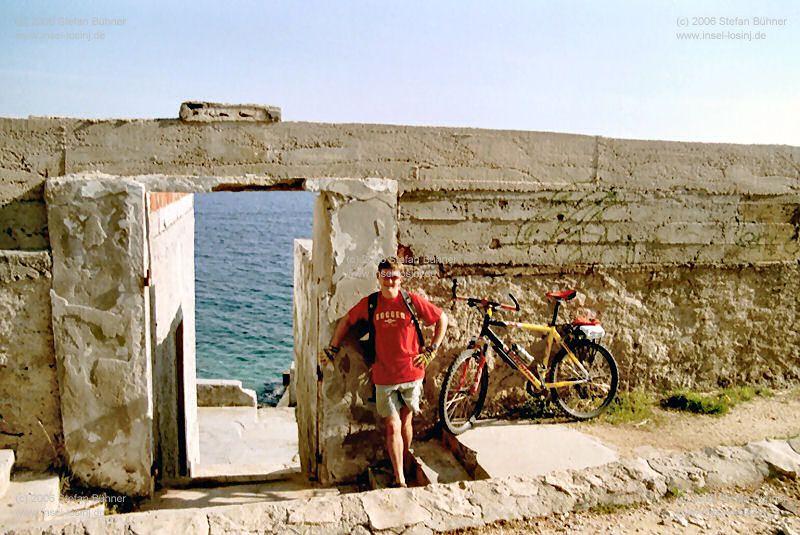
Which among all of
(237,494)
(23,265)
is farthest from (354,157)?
(237,494)

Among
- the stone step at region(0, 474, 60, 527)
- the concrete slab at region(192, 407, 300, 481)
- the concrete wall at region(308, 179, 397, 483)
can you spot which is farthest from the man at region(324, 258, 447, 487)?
the concrete slab at region(192, 407, 300, 481)

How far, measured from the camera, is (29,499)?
425cm

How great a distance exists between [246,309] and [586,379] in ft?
101

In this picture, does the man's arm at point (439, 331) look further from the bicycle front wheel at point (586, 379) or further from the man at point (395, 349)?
the bicycle front wheel at point (586, 379)

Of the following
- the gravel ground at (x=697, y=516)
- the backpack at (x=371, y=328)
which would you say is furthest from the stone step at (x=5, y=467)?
the gravel ground at (x=697, y=516)

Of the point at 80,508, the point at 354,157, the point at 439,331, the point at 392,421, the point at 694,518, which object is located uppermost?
the point at 354,157

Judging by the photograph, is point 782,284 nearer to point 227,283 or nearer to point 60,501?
point 60,501

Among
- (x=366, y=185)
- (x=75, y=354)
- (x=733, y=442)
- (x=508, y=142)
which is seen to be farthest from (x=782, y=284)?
(x=75, y=354)

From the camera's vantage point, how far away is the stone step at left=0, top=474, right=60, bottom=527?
13.3 ft

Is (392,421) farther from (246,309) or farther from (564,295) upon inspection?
(246,309)

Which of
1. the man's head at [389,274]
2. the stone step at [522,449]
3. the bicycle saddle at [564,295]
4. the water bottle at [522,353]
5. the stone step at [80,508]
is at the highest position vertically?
the man's head at [389,274]

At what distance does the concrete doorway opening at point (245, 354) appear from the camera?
9.14 m

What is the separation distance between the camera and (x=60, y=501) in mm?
4426

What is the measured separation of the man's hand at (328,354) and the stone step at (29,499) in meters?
2.15
